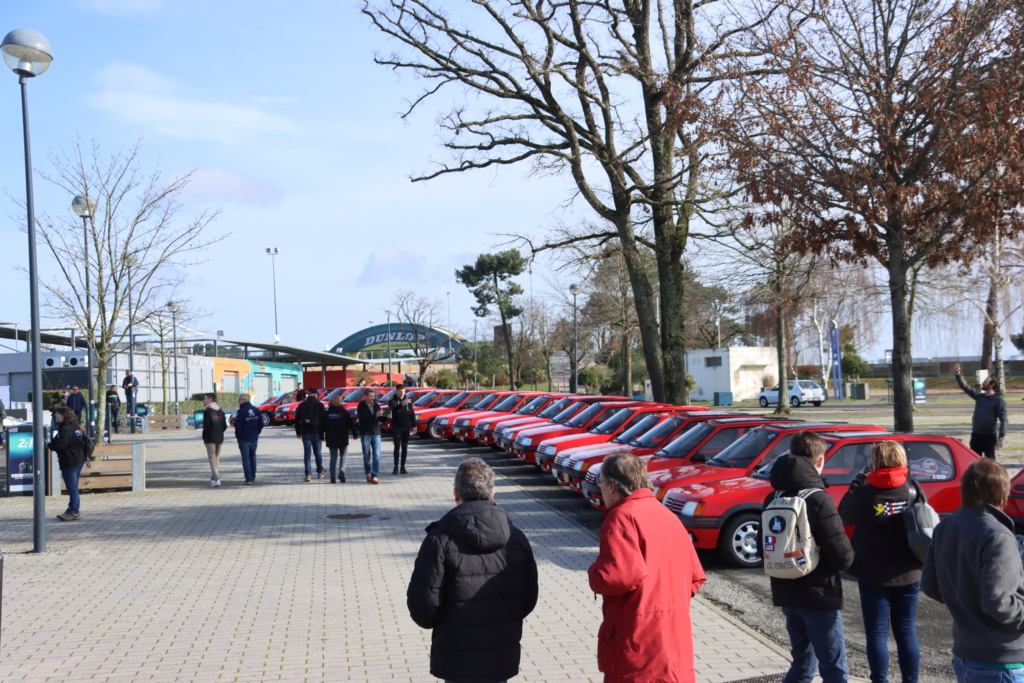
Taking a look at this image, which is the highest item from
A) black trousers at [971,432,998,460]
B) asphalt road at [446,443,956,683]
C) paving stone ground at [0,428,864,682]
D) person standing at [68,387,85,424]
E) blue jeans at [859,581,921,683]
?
person standing at [68,387,85,424]

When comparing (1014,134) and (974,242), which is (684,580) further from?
(974,242)

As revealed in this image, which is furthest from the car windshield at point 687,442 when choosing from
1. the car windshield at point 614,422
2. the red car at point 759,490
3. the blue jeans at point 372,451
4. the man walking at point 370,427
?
the blue jeans at point 372,451

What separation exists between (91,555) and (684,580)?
8.34 metres

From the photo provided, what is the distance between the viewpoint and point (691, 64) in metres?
20.7

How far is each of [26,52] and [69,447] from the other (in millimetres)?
5084

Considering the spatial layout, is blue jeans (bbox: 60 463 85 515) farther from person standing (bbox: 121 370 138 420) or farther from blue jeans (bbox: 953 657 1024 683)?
person standing (bbox: 121 370 138 420)

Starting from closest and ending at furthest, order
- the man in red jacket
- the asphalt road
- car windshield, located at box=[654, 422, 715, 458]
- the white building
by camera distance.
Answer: the man in red jacket → the asphalt road → car windshield, located at box=[654, 422, 715, 458] → the white building

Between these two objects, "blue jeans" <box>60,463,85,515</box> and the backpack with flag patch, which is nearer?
the backpack with flag patch

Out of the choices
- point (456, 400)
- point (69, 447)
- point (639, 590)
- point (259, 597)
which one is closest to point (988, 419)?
point (259, 597)

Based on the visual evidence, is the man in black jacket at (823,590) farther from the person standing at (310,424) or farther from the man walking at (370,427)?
the person standing at (310,424)

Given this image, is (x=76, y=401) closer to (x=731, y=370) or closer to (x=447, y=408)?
(x=447, y=408)

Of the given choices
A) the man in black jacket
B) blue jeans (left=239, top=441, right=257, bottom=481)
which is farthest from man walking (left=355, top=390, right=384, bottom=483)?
the man in black jacket

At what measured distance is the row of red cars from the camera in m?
9.29

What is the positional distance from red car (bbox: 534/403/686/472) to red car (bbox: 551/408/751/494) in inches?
33.7
